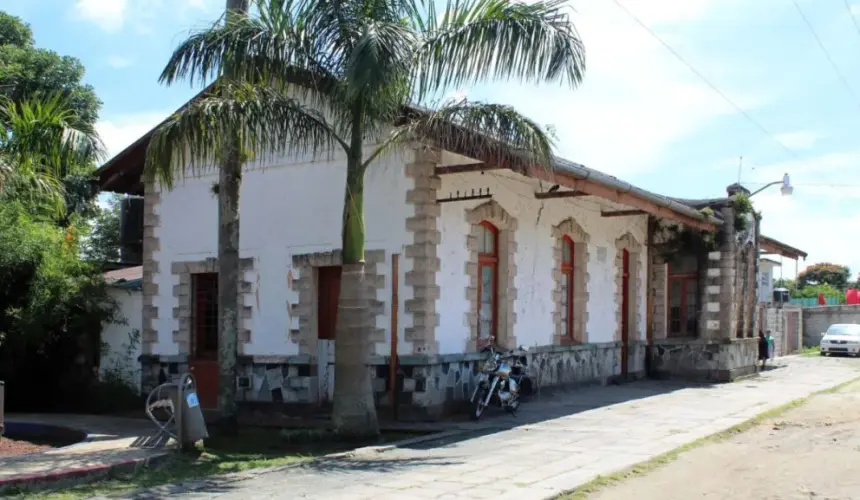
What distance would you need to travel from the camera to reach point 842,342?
3450 cm

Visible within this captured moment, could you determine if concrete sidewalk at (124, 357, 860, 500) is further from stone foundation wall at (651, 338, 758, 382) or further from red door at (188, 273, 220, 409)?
red door at (188, 273, 220, 409)

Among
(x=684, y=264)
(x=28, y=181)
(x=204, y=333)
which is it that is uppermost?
(x=28, y=181)

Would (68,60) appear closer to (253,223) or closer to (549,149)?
(253,223)

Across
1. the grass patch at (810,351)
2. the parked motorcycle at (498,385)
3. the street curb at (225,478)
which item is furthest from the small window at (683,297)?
the grass patch at (810,351)

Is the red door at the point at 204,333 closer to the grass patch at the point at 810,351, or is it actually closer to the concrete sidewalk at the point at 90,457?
the concrete sidewalk at the point at 90,457

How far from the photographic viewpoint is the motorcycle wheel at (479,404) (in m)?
13.5

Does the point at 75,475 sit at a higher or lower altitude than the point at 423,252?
lower

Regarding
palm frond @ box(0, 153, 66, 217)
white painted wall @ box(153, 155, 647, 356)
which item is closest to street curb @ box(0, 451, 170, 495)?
white painted wall @ box(153, 155, 647, 356)

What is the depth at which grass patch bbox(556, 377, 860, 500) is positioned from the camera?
823 centimetres

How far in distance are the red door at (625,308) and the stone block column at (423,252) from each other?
826 centimetres

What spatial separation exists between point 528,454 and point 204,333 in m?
8.26

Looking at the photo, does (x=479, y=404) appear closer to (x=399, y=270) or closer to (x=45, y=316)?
(x=399, y=270)

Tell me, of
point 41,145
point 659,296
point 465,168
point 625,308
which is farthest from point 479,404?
point 659,296

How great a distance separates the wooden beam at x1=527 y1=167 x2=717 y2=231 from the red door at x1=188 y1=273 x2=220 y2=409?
6649 mm
